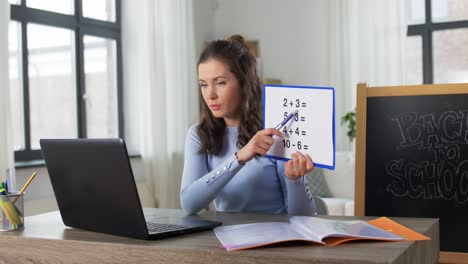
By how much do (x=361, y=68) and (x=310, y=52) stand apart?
53cm

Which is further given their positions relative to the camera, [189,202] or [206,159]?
[206,159]

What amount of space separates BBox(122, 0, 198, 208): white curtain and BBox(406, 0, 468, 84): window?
1958mm

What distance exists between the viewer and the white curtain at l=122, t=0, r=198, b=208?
5012 millimetres

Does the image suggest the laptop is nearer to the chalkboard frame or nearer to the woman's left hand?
the woman's left hand

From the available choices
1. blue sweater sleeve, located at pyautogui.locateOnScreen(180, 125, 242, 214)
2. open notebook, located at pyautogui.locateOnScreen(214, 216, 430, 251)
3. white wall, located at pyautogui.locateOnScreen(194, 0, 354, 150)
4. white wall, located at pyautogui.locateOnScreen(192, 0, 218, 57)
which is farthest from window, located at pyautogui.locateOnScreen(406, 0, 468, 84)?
open notebook, located at pyautogui.locateOnScreen(214, 216, 430, 251)

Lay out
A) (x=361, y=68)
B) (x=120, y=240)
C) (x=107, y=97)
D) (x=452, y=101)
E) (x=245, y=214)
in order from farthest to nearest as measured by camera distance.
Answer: (x=361, y=68) → (x=107, y=97) → (x=452, y=101) → (x=245, y=214) → (x=120, y=240)

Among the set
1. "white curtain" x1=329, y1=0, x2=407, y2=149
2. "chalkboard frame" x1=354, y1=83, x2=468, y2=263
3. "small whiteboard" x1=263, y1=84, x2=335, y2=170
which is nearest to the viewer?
"small whiteboard" x1=263, y1=84, x2=335, y2=170

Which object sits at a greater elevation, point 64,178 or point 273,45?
point 273,45

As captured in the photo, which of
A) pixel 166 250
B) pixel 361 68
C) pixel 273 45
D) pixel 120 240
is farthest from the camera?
pixel 273 45

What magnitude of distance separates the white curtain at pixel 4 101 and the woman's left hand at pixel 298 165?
8.07 feet

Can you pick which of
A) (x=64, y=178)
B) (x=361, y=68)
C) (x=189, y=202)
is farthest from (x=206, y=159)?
(x=361, y=68)

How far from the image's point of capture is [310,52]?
5.81m

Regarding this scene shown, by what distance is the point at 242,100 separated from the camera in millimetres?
1985

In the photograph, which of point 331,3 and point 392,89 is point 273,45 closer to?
point 331,3
